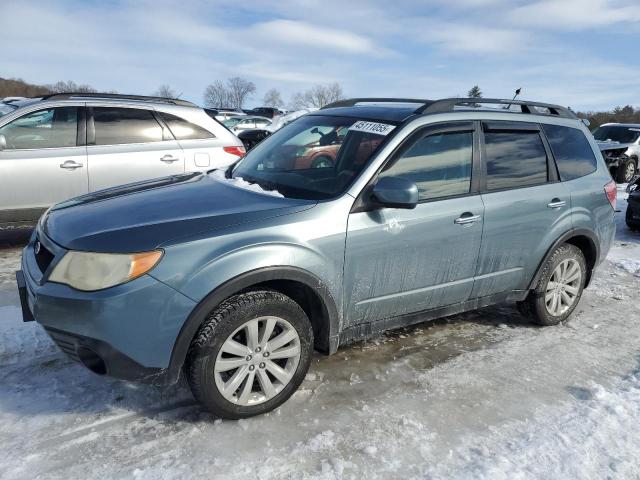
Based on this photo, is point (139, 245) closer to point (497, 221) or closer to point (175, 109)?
point (497, 221)

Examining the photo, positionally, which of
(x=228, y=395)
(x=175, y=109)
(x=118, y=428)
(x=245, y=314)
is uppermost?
(x=175, y=109)

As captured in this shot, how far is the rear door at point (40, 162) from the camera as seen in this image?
536 centimetres

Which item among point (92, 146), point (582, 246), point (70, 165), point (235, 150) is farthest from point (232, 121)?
point (582, 246)

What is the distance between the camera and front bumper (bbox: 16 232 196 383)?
2.41 meters

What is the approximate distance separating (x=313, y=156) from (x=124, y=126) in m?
3.17

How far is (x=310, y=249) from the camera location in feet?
9.30

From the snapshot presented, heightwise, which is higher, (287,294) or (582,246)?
(582,246)

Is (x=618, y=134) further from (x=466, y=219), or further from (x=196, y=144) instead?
(x=466, y=219)

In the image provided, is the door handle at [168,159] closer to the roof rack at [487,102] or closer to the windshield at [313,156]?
the windshield at [313,156]

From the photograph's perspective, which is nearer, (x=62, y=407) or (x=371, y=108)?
(x=62, y=407)

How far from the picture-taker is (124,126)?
5930 mm

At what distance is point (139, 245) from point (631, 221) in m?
8.18

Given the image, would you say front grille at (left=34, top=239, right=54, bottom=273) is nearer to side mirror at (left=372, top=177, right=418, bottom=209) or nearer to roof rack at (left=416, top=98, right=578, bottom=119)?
side mirror at (left=372, top=177, right=418, bottom=209)

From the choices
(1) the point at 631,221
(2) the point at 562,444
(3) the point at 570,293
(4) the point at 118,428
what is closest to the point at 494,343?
(3) the point at 570,293
